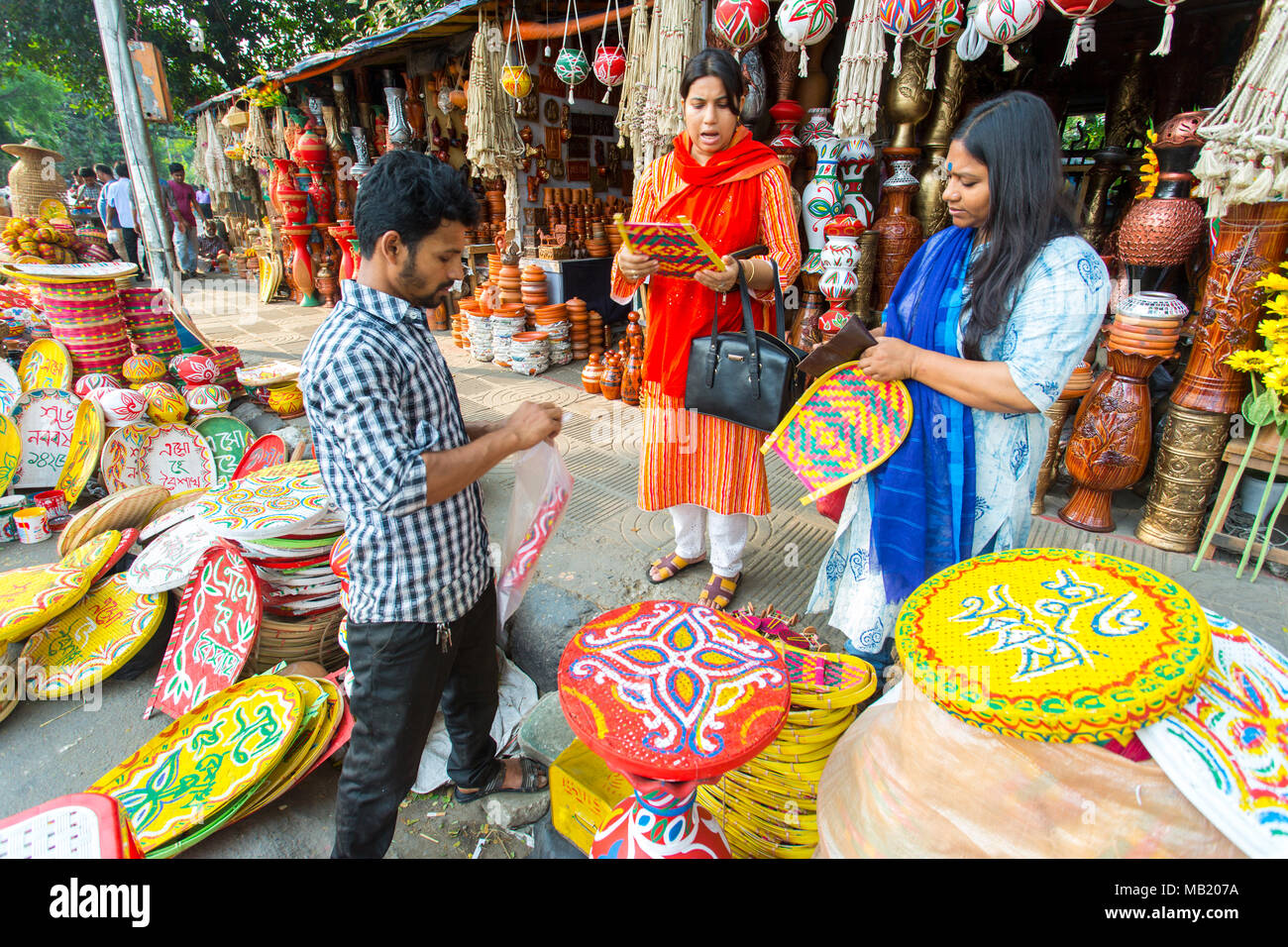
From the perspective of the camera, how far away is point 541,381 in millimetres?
5465

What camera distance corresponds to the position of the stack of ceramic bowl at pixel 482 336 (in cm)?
612

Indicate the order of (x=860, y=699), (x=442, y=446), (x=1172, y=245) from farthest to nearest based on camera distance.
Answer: (x=1172, y=245) → (x=860, y=699) → (x=442, y=446)

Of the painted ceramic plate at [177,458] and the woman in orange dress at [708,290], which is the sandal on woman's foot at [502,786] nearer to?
the woman in orange dress at [708,290]

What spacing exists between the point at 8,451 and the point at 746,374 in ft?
12.7

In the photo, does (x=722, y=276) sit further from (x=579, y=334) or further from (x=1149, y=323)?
(x=579, y=334)

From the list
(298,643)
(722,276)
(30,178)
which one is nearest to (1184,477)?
(722,276)

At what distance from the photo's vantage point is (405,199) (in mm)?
1126

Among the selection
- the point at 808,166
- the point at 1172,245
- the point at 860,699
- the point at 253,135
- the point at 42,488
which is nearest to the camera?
the point at 860,699

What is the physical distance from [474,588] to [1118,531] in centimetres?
294

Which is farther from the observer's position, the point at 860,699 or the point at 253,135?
the point at 253,135

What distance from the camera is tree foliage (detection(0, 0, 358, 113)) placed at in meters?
14.1

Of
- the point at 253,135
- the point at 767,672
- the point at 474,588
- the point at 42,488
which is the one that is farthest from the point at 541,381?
the point at 253,135
